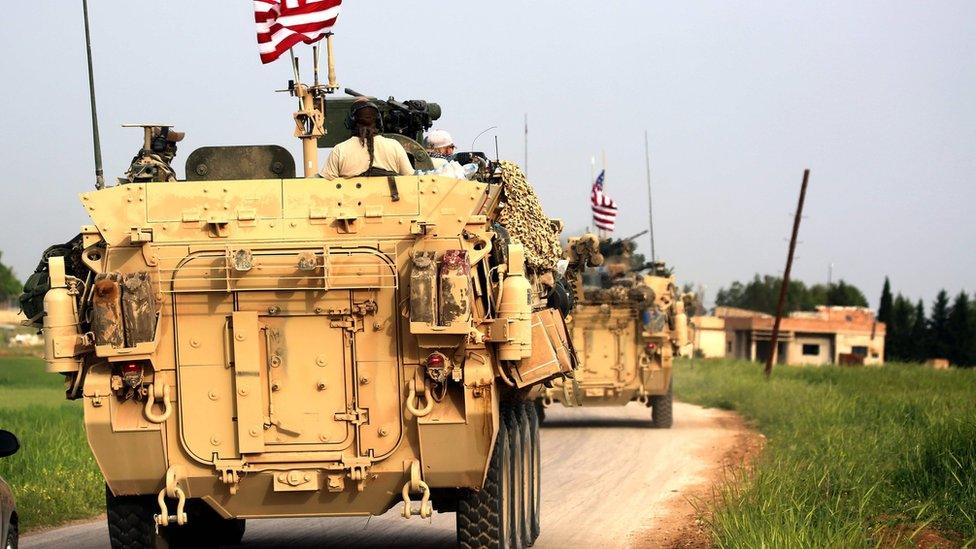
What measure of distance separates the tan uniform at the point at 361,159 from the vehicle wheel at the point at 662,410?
14801mm

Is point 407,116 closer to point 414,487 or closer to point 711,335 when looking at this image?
point 414,487

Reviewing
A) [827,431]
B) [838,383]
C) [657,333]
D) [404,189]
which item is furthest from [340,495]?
[838,383]

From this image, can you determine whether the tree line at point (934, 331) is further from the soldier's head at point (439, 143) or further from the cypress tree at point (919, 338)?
the soldier's head at point (439, 143)

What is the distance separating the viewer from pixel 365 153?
995cm

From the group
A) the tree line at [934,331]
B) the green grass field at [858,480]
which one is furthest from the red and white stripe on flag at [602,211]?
the tree line at [934,331]

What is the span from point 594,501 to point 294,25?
525 centimetres

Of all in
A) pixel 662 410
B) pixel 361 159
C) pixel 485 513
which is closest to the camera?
pixel 485 513

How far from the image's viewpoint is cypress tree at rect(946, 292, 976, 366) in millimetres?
73812

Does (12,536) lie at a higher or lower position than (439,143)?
lower

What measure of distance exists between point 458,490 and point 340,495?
2.65ft

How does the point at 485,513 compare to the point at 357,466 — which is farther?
the point at 485,513

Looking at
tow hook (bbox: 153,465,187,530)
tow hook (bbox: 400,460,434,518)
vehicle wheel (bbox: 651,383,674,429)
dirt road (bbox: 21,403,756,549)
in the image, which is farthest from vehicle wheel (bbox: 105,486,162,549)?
vehicle wheel (bbox: 651,383,674,429)

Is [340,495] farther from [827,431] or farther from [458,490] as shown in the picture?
[827,431]

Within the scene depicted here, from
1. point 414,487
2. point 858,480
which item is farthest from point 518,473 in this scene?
point 858,480
